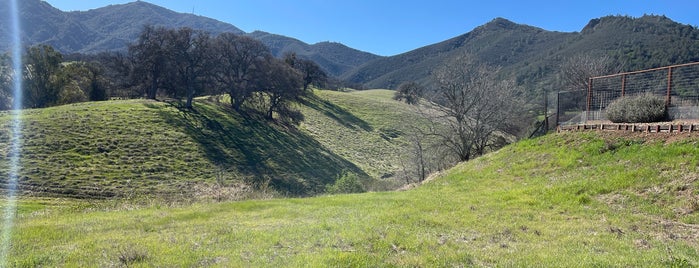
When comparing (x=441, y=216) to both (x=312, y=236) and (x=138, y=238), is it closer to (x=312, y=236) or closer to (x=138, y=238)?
(x=312, y=236)

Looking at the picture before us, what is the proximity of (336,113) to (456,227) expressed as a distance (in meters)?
67.7

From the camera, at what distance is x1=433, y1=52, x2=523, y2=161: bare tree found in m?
24.9

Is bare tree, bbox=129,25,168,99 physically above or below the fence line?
above

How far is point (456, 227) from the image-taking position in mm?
7621

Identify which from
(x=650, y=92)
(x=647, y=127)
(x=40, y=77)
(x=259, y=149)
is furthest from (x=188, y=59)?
(x=647, y=127)

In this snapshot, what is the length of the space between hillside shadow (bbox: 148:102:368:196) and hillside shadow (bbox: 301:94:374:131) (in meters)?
13.9

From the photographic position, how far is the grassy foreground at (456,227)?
562cm

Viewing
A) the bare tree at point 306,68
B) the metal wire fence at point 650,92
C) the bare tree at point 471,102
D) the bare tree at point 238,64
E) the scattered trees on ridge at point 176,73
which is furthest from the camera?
the bare tree at point 306,68

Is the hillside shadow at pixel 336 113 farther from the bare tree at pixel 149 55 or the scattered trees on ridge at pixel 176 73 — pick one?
the bare tree at pixel 149 55

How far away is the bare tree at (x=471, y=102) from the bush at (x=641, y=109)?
37.9 feet

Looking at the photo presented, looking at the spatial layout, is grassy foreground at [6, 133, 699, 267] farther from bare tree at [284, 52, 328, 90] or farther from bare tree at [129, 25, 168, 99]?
bare tree at [284, 52, 328, 90]

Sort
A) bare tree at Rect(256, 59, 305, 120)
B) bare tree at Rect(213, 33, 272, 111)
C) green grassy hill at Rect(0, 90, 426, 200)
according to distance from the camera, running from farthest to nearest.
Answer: bare tree at Rect(256, 59, 305, 120)
bare tree at Rect(213, 33, 272, 111)
green grassy hill at Rect(0, 90, 426, 200)

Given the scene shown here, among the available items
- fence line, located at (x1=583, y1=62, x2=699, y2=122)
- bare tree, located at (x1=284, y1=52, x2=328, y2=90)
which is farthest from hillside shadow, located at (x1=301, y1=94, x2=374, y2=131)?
fence line, located at (x1=583, y1=62, x2=699, y2=122)

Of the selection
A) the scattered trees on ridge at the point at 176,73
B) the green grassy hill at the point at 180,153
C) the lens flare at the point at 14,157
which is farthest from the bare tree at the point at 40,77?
the green grassy hill at the point at 180,153
